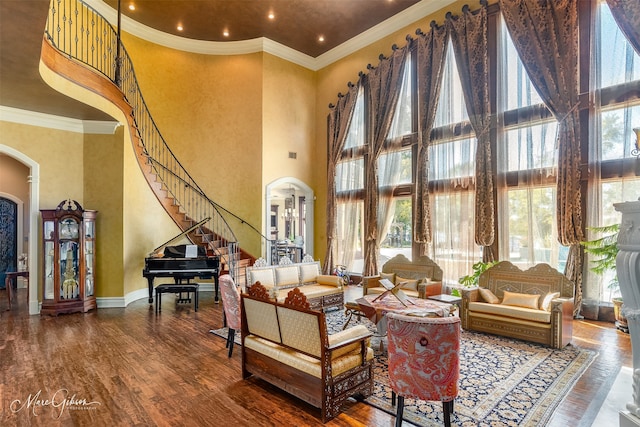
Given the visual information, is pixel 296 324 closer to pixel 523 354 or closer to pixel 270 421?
pixel 270 421

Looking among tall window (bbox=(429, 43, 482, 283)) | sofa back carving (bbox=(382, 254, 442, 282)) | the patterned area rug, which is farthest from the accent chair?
tall window (bbox=(429, 43, 482, 283))

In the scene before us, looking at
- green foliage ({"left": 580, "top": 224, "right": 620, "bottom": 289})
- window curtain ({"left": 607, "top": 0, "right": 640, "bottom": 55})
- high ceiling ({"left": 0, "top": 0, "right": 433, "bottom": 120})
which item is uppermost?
high ceiling ({"left": 0, "top": 0, "right": 433, "bottom": 120})

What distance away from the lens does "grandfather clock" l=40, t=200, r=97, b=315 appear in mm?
6426

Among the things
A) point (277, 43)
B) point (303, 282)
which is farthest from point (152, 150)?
point (303, 282)

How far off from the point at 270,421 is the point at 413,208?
20.5 feet

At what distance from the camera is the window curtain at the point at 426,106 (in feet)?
25.3

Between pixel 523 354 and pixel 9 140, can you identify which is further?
pixel 9 140

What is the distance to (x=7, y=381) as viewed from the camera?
3672mm

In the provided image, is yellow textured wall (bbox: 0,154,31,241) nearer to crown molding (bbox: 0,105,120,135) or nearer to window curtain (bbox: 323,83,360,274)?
crown molding (bbox: 0,105,120,135)

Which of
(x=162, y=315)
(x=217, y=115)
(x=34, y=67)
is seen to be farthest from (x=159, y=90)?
(x=162, y=315)

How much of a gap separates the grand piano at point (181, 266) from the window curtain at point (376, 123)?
401cm

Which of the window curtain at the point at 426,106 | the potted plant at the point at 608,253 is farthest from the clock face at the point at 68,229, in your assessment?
the potted plant at the point at 608,253

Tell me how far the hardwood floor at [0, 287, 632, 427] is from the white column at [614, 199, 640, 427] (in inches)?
35.3
